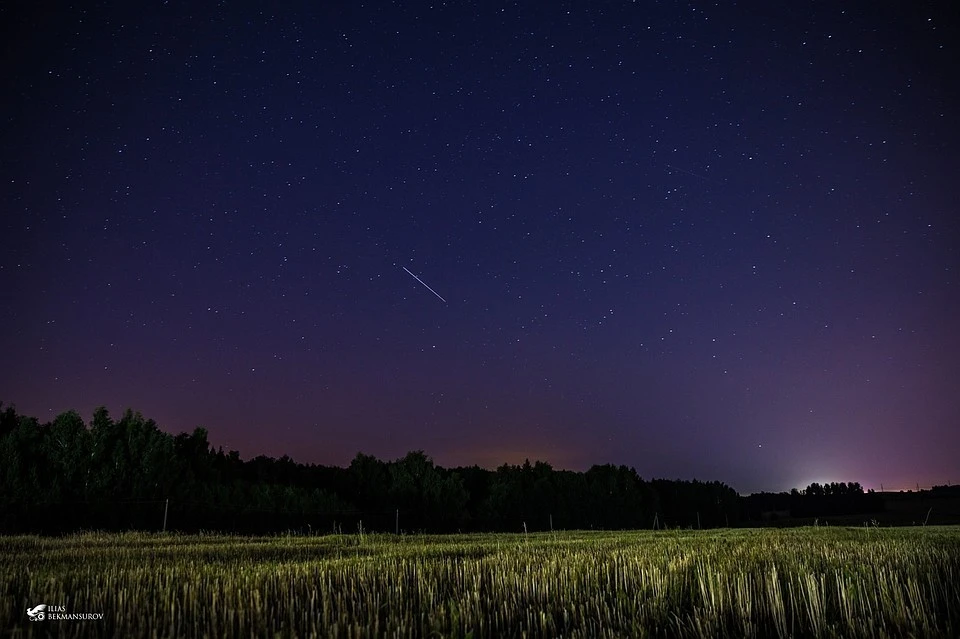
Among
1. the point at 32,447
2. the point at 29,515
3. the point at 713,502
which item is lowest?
the point at 713,502

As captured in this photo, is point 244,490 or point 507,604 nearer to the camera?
point 507,604

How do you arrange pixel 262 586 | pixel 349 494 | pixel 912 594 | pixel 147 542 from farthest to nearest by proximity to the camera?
pixel 349 494
pixel 147 542
pixel 262 586
pixel 912 594

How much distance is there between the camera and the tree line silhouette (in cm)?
3759

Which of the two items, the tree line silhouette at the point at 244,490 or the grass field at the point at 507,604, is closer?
the grass field at the point at 507,604

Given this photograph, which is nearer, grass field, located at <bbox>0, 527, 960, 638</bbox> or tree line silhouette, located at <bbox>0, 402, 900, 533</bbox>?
grass field, located at <bbox>0, 527, 960, 638</bbox>

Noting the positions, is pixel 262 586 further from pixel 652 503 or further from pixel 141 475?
pixel 652 503

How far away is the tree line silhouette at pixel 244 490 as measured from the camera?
123 feet

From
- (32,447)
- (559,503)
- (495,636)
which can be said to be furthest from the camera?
(559,503)

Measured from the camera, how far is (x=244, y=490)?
5262 cm

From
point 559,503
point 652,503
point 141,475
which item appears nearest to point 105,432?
point 141,475

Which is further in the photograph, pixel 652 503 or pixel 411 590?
pixel 652 503

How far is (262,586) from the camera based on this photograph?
767 centimetres

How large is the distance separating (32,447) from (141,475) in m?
6.46

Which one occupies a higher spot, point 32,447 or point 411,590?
point 32,447
